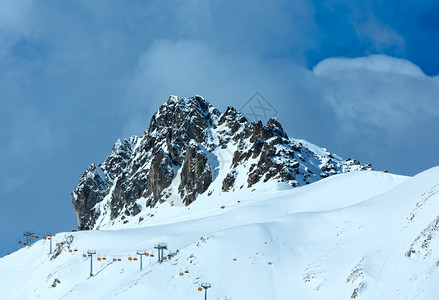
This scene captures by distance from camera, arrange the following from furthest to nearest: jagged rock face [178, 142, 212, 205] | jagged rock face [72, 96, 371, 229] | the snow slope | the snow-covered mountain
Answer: jagged rock face [178, 142, 212, 205] < jagged rock face [72, 96, 371, 229] < the snow-covered mountain < the snow slope

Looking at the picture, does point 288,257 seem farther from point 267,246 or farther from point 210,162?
point 210,162

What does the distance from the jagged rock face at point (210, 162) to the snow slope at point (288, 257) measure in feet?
152

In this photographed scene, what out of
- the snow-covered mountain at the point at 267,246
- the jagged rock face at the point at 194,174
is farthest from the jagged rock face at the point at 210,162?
the snow-covered mountain at the point at 267,246

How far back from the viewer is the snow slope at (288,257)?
4884cm

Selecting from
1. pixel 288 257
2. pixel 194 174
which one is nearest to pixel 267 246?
pixel 288 257

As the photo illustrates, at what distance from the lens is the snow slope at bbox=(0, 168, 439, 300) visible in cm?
4884

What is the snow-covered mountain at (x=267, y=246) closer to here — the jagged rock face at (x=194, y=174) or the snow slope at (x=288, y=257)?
the snow slope at (x=288, y=257)

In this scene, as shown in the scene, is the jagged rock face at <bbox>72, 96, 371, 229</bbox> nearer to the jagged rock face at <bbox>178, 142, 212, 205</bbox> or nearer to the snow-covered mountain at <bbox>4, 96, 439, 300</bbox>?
the jagged rock face at <bbox>178, 142, 212, 205</bbox>

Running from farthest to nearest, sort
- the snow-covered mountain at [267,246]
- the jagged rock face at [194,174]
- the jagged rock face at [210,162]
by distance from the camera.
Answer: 1. the jagged rock face at [194,174]
2. the jagged rock face at [210,162]
3. the snow-covered mountain at [267,246]

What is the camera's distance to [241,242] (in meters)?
67.0

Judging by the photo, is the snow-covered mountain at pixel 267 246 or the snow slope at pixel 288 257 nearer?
the snow slope at pixel 288 257

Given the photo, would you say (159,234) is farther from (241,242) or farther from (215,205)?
(215,205)

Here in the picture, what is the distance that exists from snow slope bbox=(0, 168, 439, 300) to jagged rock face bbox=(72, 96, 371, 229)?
4643 cm

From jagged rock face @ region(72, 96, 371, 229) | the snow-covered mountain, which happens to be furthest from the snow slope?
jagged rock face @ region(72, 96, 371, 229)
